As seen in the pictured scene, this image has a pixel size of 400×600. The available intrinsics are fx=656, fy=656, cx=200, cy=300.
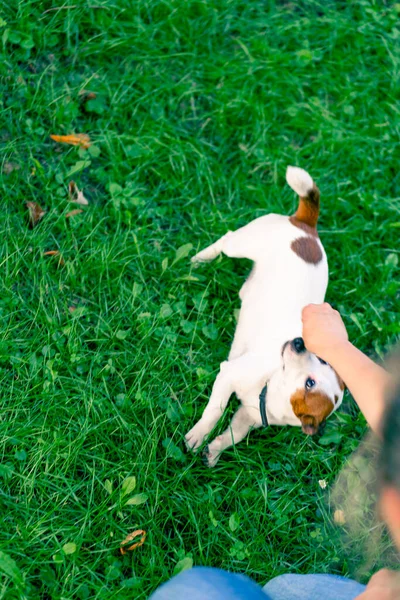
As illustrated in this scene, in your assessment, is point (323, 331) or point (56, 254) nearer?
point (323, 331)

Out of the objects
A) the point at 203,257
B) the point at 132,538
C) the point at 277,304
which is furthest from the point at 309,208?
the point at 132,538

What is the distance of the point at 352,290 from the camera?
3.59m

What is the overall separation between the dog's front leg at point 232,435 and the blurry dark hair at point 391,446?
149cm

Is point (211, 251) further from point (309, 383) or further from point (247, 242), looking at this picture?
point (309, 383)

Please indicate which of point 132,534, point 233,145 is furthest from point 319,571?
point 233,145

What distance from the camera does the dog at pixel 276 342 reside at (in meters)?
2.56

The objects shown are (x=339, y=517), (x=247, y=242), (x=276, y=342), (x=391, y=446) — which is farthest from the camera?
(x=247, y=242)

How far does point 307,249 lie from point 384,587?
161 cm

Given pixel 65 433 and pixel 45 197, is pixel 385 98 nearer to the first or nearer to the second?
pixel 45 197

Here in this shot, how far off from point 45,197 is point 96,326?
2.54 ft

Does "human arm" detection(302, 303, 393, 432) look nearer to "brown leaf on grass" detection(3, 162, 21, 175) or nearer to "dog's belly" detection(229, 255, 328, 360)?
"dog's belly" detection(229, 255, 328, 360)

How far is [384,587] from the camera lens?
1782 mm

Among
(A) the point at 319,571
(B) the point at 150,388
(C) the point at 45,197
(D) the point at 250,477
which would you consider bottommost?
(A) the point at 319,571

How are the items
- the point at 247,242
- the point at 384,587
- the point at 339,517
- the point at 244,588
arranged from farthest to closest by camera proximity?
the point at 247,242
the point at 339,517
the point at 244,588
the point at 384,587
